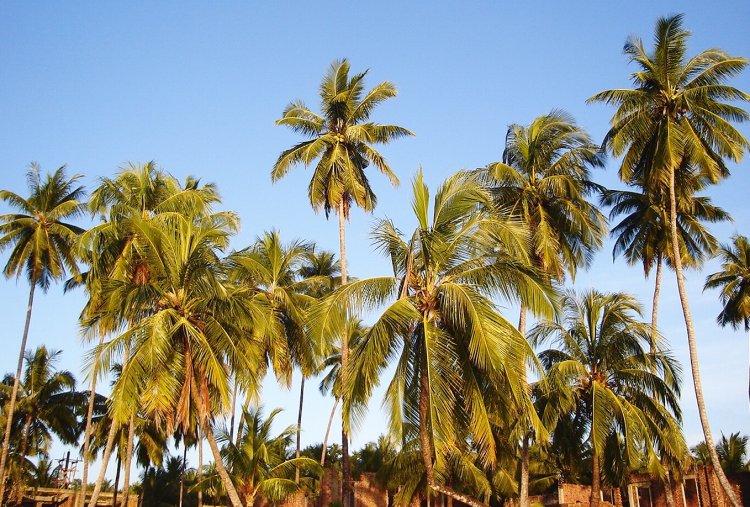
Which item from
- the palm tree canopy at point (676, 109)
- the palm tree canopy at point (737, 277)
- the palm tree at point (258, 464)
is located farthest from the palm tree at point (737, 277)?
the palm tree at point (258, 464)

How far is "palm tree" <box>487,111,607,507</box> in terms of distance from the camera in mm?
26297

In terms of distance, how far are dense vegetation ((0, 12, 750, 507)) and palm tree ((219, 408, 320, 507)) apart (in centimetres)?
9

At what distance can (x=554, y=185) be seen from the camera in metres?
26.3

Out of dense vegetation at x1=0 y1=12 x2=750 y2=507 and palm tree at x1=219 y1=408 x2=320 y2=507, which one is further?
palm tree at x1=219 y1=408 x2=320 y2=507

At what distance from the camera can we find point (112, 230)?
84.9 feet

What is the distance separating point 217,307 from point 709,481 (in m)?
24.0

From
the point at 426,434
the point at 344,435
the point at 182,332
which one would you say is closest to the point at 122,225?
the point at 182,332

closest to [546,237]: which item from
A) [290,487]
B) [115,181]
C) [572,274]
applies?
[572,274]

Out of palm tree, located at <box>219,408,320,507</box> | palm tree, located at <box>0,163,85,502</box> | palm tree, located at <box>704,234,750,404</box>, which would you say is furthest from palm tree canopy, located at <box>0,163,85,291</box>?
palm tree, located at <box>704,234,750,404</box>

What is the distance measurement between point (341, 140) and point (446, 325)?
13.0m

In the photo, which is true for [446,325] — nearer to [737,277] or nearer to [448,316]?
[448,316]

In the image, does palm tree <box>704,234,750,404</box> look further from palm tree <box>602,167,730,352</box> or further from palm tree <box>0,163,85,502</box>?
palm tree <box>0,163,85,502</box>

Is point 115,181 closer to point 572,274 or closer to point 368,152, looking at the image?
point 368,152

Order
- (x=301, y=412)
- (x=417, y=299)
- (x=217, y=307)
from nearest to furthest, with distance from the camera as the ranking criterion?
(x=417, y=299) < (x=217, y=307) < (x=301, y=412)
